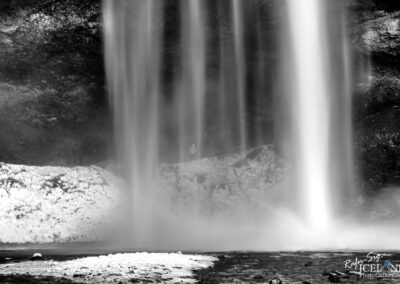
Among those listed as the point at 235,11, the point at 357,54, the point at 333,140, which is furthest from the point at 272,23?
the point at 333,140

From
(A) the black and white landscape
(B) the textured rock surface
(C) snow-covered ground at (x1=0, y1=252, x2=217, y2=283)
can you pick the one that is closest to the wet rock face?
(A) the black and white landscape

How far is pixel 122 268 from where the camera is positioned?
13.9 meters

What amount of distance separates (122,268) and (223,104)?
75.6ft

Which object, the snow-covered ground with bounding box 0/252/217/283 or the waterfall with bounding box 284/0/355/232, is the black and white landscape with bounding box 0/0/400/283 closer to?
the waterfall with bounding box 284/0/355/232

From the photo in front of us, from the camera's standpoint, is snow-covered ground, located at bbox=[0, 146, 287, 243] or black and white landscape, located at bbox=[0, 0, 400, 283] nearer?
snow-covered ground, located at bbox=[0, 146, 287, 243]

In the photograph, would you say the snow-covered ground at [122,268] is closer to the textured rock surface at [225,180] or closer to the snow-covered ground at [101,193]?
the snow-covered ground at [101,193]

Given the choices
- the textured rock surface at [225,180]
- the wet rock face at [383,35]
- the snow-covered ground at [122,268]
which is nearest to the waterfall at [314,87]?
the wet rock face at [383,35]

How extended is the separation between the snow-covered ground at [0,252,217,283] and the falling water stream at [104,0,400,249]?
10.7 m

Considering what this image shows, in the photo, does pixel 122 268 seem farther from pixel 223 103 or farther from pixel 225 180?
pixel 223 103

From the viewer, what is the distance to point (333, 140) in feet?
110

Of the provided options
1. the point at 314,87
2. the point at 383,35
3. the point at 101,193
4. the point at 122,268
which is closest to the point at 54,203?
the point at 101,193

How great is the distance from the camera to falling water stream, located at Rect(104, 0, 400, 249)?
99.5 feet

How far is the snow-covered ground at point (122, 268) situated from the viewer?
12.8 m

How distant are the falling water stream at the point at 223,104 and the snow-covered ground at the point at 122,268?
423 inches
